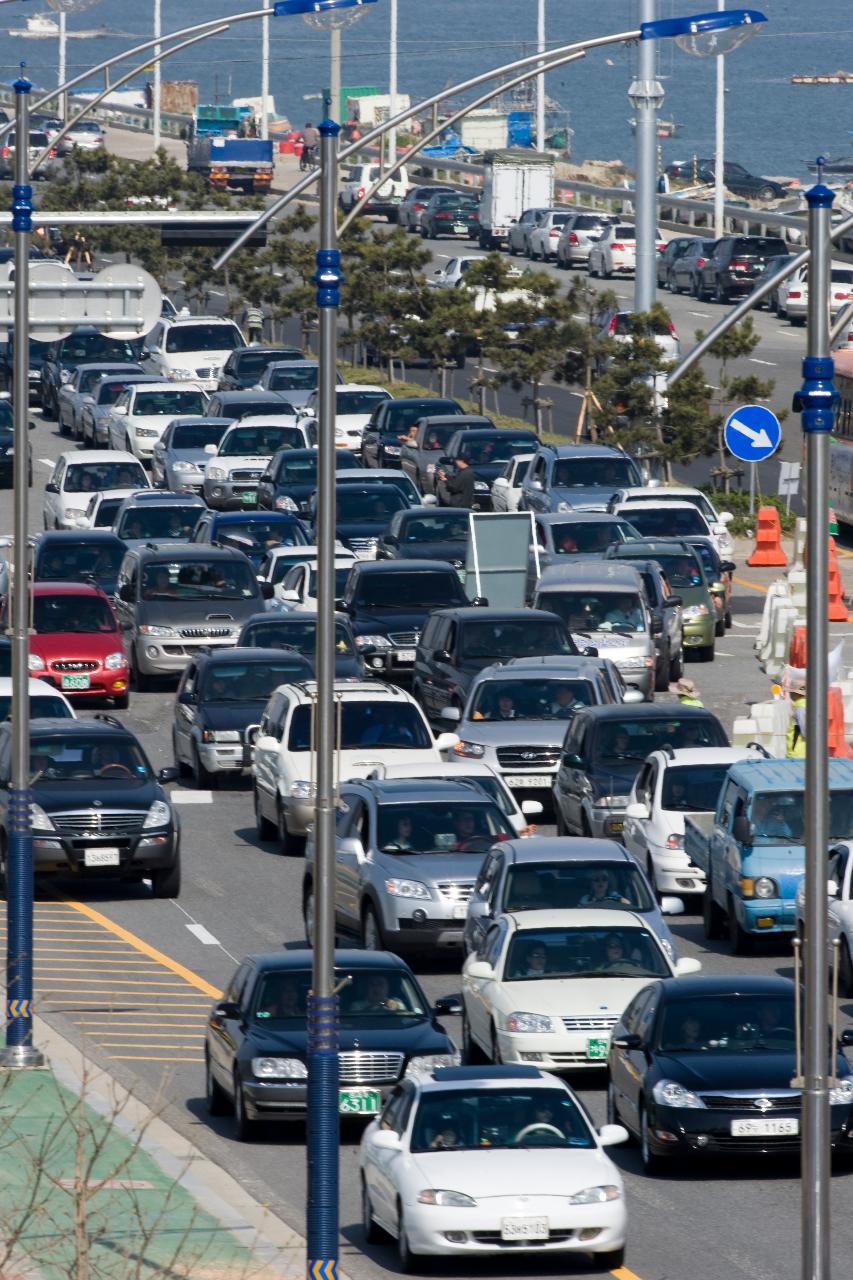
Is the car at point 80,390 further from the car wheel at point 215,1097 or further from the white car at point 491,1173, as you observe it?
the white car at point 491,1173

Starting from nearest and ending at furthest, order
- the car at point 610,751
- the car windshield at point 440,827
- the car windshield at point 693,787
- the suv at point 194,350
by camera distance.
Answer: the car windshield at point 440,827 < the car windshield at point 693,787 < the car at point 610,751 < the suv at point 194,350

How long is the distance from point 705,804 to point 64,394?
3928 centimetres

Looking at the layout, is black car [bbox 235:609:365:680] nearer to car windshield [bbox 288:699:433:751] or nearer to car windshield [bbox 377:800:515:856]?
car windshield [bbox 288:699:433:751]

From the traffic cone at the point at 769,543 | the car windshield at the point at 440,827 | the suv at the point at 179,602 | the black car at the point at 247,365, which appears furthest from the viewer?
the black car at the point at 247,365

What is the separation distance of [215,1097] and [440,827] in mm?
6046

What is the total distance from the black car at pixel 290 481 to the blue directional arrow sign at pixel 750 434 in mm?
14895

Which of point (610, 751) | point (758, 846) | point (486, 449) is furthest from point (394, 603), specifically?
point (758, 846)

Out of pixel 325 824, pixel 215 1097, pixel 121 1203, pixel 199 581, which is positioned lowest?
pixel 215 1097

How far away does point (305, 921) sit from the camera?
27.0 metres

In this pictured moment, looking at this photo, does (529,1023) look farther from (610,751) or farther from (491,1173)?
(610,751)

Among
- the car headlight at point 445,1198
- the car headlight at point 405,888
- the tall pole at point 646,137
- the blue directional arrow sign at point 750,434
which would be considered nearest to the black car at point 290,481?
the tall pole at point 646,137

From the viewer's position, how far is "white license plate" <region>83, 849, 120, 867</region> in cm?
2866

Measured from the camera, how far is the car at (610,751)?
30359 millimetres

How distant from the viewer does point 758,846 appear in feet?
87.1
